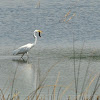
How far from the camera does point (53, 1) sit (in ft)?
58.4

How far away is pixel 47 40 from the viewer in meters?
11.3

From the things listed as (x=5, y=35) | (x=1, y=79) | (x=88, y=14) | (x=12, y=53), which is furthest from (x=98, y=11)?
(x=1, y=79)

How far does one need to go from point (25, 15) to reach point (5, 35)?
340 cm

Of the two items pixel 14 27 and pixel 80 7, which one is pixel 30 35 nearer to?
pixel 14 27

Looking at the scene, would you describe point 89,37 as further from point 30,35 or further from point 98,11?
point 98,11

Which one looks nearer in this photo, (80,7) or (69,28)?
(69,28)

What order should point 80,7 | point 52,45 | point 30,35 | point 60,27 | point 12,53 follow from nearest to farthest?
point 12,53 → point 52,45 → point 30,35 → point 60,27 → point 80,7

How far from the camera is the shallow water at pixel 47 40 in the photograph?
23.1 feet

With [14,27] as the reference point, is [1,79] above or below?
above

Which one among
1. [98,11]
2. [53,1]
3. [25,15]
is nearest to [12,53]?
[25,15]

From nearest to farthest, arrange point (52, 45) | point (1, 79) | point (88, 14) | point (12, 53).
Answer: point (1, 79), point (12, 53), point (52, 45), point (88, 14)

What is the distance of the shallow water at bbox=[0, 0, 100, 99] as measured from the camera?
7.04 m

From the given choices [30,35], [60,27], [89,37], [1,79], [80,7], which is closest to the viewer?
[1,79]

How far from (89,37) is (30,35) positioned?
2.04m
